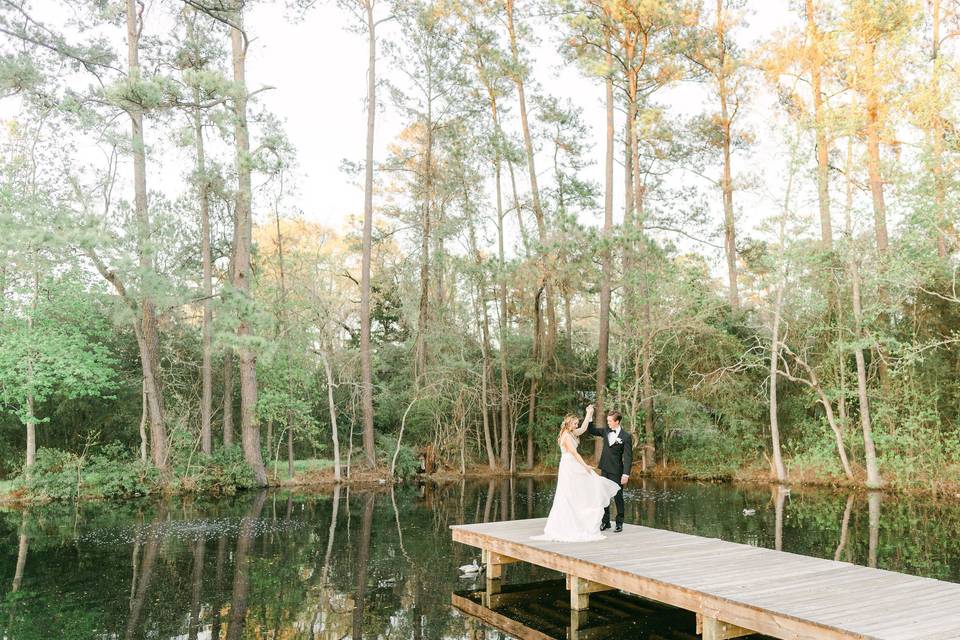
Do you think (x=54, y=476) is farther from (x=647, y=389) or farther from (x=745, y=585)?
(x=745, y=585)

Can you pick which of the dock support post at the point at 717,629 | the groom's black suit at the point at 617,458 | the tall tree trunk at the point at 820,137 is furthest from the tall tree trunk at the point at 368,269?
the dock support post at the point at 717,629

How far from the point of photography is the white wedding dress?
7.83 meters

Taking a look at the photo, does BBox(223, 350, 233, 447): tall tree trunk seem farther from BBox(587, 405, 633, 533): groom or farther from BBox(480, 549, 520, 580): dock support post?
BBox(587, 405, 633, 533): groom

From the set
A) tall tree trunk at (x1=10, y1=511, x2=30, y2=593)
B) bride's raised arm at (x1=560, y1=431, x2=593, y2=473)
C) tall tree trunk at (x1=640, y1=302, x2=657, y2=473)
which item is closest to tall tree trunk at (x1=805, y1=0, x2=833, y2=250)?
tall tree trunk at (x1=640, y1=302, x2=657, y2=473)

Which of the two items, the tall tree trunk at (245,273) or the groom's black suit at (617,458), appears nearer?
the groom's black suit at (617,458)

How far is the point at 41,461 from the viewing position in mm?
16250

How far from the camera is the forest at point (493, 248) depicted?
1583cm

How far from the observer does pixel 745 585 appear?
223 inches

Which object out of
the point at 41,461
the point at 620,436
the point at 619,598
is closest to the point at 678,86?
the point at 620,436

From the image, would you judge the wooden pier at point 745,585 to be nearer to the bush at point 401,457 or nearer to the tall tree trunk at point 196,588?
the tall tree trunk at point 196,588

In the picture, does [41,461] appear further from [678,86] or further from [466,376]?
[678,86]

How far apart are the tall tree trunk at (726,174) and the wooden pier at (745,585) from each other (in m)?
15.8

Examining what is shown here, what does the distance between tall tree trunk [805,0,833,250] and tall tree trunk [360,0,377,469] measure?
1224cm

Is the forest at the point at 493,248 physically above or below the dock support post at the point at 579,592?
above
